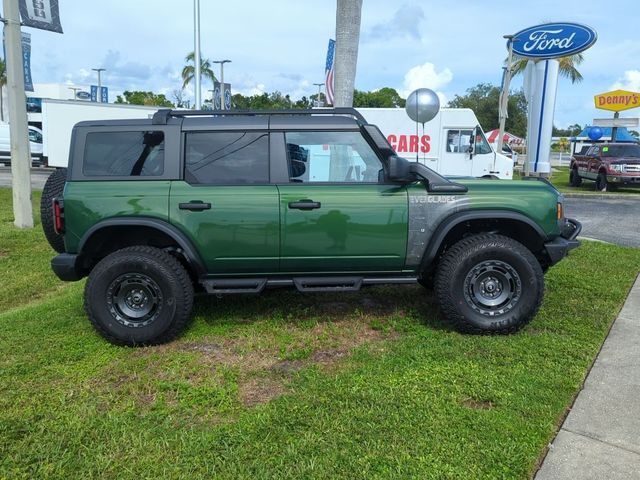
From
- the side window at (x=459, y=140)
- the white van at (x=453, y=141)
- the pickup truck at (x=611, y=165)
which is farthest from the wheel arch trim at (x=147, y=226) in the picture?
the pickup truck at (x=611, y=165)

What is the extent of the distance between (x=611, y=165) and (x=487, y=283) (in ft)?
53.1

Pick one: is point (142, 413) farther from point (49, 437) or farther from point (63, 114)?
point (63, 114)

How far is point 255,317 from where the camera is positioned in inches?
194

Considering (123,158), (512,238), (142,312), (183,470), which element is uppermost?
(123,158)

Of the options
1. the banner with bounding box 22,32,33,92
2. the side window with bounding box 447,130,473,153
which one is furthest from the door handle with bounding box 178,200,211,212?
the side window with bounding box 447,130,473,153

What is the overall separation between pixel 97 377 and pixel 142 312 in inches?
26.2

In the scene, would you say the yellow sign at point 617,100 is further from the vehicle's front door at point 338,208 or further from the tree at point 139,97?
the tree at point 139,97

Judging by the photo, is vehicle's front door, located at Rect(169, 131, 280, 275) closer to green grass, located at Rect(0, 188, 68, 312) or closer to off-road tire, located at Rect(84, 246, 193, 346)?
off-road tire, located at Rect(84, 246, 193, 346)

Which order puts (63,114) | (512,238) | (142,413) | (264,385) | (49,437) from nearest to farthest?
(49,437), (142,413), (264,385), (512,238), (63,114)

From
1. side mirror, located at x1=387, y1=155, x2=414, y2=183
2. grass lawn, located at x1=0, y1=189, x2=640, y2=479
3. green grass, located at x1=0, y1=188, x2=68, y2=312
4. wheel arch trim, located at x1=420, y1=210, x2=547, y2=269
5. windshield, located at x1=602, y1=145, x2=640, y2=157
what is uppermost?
windshield, located at x1=602, y1=145, x2=640, y2=157

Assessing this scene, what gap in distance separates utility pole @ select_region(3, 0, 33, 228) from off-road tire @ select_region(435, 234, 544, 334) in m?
8.00

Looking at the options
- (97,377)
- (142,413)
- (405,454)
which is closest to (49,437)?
(142,413)

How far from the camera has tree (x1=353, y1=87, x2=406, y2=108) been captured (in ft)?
222


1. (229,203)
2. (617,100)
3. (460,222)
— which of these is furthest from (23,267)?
(617,100)
